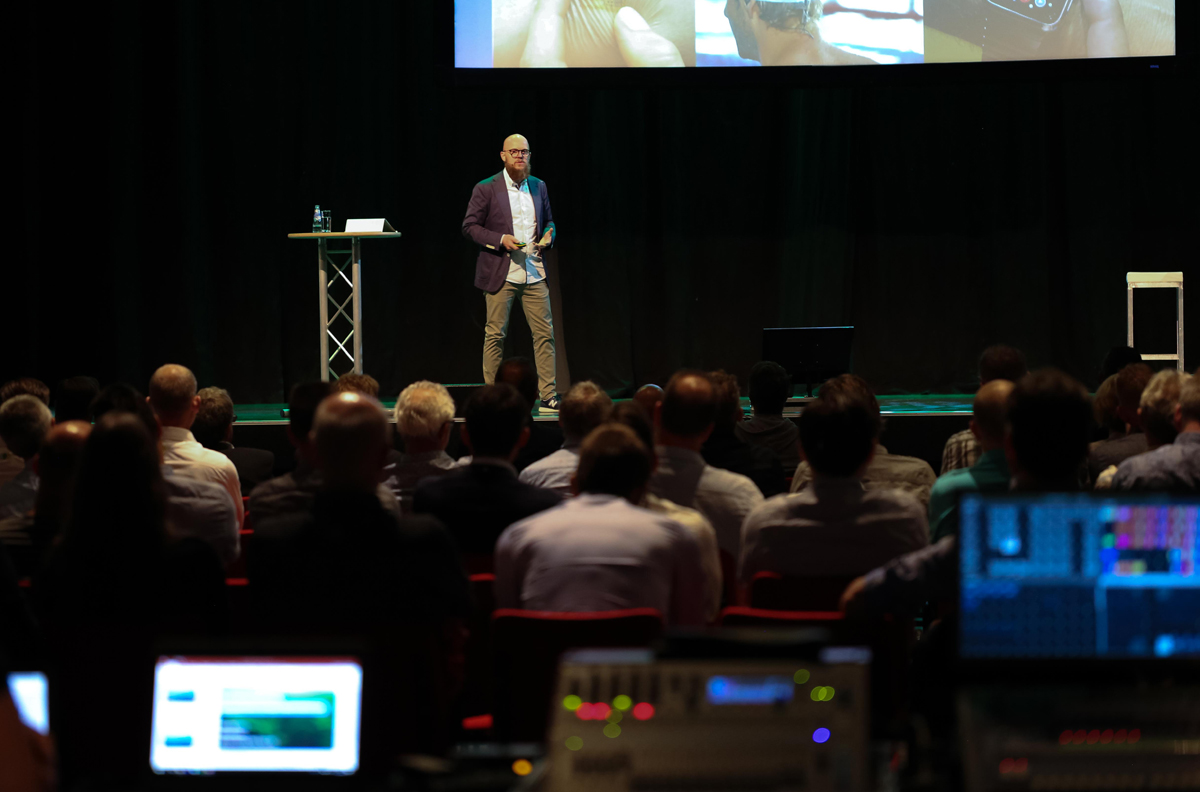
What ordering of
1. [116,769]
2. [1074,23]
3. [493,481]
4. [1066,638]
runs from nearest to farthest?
[1066,638], [116,769], [493,481], [1074,23]

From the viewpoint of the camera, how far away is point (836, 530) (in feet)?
9.08

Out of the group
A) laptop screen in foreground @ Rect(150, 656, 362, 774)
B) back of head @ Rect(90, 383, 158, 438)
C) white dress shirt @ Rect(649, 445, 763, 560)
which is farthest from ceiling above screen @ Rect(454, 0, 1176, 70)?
laptop screen in foreground @ Rect(150, 656, 362, 774)

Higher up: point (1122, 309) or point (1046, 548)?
point (1122, 309)

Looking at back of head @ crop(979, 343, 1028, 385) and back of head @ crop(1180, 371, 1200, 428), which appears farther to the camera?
back of head @ crop(979, 343, 1028, 385)

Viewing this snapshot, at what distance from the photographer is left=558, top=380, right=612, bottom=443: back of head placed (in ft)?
12.5

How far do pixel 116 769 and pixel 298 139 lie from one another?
7190 millimetres

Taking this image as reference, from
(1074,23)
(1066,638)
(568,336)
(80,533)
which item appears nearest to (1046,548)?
(1066,638)

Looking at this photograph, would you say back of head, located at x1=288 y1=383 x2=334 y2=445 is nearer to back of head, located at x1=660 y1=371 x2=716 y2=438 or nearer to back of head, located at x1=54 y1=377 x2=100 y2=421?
back of head, located at x1=660 y1=371 x2=716 y2=438

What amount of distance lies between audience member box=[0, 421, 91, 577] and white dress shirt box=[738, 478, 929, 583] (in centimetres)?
154

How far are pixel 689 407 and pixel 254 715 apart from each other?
1919mm

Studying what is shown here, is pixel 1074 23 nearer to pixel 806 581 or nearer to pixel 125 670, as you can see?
pixel 806 581

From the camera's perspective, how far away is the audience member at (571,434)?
3596 mm

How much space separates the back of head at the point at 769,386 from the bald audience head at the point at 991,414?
4.46 feet

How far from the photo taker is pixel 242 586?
264 centimetres
